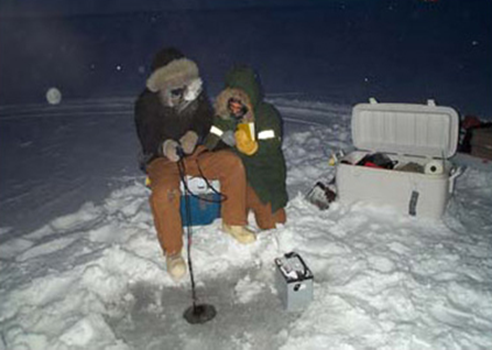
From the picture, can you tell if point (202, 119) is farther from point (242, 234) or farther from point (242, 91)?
point (242, 234)

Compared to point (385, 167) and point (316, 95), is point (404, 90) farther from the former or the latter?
point (385, 167)

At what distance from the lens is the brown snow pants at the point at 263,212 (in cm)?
450

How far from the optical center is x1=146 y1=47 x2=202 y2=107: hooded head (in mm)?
4332

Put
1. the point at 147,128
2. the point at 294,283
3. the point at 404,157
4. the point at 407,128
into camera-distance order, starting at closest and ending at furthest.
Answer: the point at 294,283
the point at 147,128
the point at 407,128
the point at 404,157

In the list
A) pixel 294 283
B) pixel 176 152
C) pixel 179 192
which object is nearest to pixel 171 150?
pixel 176 152

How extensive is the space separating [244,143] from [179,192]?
74 cm

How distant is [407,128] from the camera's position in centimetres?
485

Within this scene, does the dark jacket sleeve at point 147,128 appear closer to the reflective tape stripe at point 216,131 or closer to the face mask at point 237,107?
the reflective tape stripe at point 216,131

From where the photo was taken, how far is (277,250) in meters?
4.26

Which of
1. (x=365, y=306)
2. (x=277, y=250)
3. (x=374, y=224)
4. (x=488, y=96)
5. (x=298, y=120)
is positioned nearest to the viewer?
(x=365, y=306)

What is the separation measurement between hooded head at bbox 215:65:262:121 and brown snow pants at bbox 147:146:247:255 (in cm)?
47

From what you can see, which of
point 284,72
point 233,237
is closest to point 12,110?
point 284,72

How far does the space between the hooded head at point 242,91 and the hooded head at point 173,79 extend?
0.31 m

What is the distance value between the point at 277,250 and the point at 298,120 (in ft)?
16.0
